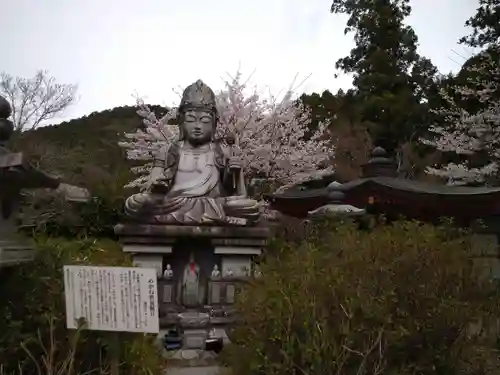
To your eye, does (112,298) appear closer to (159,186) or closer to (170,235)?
(170,235)

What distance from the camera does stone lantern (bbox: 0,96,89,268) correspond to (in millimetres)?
3318

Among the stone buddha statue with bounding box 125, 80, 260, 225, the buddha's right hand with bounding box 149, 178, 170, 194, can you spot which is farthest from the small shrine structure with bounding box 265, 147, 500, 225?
the buddha's right hand with bounding box 149, 178, 170, 194

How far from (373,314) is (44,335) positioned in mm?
1972

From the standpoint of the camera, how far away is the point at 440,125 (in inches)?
636

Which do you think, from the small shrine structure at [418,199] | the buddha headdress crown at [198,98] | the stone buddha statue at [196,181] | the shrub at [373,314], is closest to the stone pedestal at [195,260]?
the stone buddha statue at [196,181]

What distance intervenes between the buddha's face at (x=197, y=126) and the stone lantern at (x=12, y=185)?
8.90ft

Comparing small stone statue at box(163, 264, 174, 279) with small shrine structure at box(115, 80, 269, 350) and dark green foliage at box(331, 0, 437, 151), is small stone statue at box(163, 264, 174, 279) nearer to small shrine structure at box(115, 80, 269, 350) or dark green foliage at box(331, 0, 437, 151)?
small shrine structure at box(115, 80, 269, 350)

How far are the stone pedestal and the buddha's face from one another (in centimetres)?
128

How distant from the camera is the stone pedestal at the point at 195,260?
5645mm

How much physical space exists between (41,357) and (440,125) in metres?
14.9

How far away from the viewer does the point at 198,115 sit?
6.47 metres

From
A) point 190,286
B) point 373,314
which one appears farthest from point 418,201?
point 373,314

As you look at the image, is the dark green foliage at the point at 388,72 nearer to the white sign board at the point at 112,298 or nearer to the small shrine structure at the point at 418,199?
the small shrine structure at the point at 418,199

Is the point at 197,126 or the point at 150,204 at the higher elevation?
→ the point at 197,126
